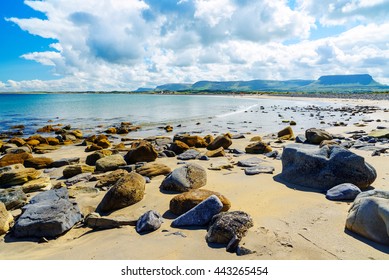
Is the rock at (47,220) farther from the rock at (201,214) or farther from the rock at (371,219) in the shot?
the rock at (371,219)

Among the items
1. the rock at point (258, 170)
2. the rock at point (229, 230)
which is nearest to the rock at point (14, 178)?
the rock at point (258, 170)

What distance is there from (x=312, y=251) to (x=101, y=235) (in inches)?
123

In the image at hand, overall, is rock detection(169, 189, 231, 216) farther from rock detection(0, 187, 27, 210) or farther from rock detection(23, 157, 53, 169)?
rock detection(23, 157, 53, 169)

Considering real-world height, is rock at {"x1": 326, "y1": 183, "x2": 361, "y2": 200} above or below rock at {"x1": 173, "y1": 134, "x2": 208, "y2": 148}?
above

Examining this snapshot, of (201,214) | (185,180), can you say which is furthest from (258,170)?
(201,214)

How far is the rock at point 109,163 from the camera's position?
880cm

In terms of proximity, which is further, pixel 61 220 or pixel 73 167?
pixel 73 167

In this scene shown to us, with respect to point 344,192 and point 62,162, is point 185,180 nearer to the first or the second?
point 344,192

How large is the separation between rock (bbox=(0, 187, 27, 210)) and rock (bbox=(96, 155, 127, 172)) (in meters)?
2.73

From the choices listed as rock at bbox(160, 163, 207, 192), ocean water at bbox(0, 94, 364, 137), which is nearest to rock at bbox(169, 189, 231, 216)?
rock at bbox(160, 163, 207, 192)

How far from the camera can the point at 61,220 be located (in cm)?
467

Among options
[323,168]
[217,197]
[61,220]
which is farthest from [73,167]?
[323,168]

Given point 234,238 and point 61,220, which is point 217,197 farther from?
point 61,220

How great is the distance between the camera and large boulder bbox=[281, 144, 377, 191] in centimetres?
586
